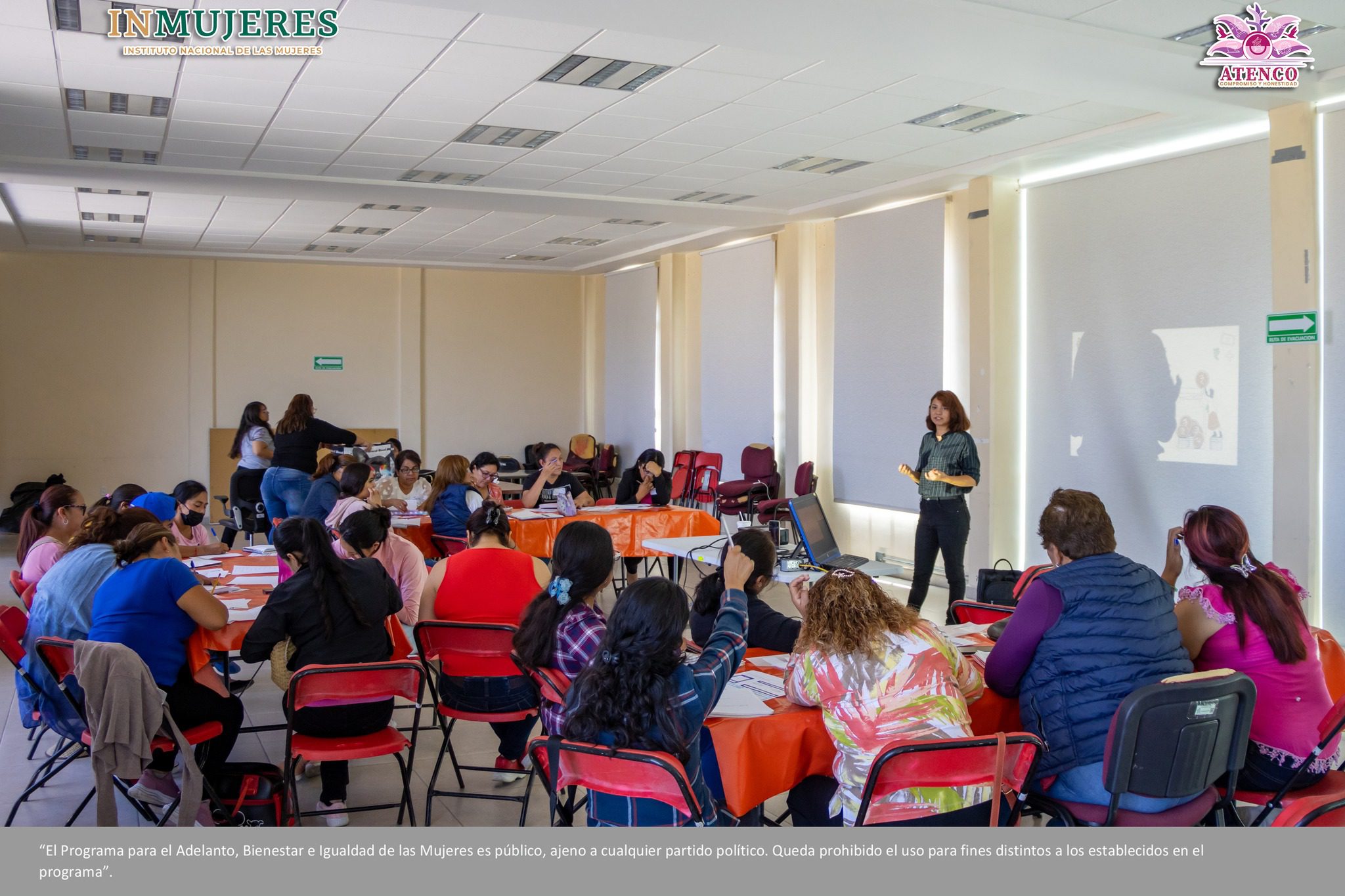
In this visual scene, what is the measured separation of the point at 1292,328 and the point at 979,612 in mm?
3122

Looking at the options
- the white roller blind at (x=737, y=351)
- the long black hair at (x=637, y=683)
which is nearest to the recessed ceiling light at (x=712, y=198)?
the white roller blind at (x=737, y=351)

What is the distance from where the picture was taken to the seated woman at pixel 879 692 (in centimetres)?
248

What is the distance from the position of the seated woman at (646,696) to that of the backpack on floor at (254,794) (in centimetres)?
153

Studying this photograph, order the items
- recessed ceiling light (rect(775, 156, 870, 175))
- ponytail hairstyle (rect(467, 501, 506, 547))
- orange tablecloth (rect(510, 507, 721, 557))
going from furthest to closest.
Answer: recessed ceiling light (rect(775, 156, 870, 175)) < orange tablecloth (rect(510, 507, 721, 557)) < ponytail hairstyle (rect(467, 501, 506, 547))

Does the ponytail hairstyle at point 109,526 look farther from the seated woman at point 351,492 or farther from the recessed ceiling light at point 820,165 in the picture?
the recessed ceiling light at point 820,165

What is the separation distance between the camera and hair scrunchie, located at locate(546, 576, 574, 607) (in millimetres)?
3010

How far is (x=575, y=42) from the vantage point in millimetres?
5004

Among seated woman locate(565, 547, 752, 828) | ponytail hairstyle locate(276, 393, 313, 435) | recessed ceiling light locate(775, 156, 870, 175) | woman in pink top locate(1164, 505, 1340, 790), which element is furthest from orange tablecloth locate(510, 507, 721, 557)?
seated woman locate(565, 547, 752, 828)

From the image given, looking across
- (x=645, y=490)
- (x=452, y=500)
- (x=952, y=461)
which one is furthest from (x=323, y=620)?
(x=645, y=490)

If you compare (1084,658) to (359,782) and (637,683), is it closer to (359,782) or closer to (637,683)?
(637,683)

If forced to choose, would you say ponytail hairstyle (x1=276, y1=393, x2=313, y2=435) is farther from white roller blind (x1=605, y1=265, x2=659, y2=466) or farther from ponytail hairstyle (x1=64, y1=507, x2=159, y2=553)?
white roller blind (x1=605, y1=265, x2=659, y2=466)

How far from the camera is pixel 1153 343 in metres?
6.89

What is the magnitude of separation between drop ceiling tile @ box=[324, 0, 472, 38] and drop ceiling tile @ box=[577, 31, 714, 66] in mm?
662
